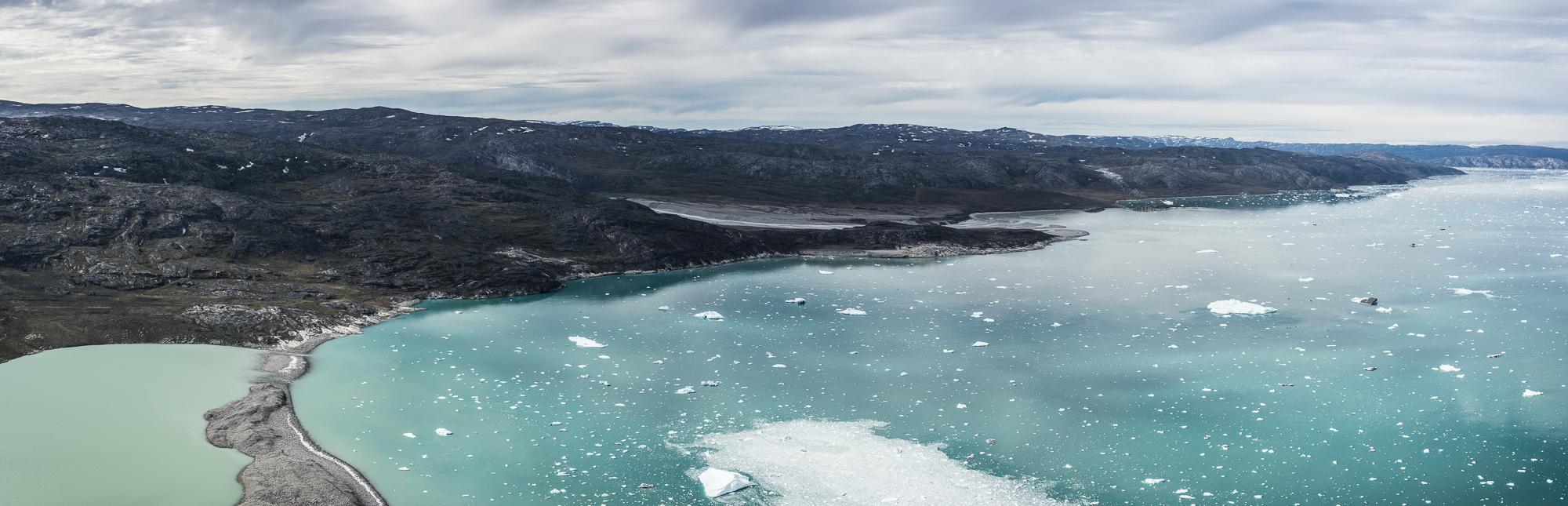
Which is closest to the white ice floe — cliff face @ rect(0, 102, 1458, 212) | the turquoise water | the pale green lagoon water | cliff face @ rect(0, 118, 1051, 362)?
the turquoise water

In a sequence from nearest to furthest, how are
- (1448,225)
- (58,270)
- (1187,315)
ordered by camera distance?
(1187,315) < (58,270) < (1448,225)

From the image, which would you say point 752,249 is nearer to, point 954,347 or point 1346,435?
point 954,347

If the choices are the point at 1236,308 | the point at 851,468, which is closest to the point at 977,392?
the point at 851,468

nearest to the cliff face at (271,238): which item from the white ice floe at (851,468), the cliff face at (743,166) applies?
the white ice floe at (851,468)

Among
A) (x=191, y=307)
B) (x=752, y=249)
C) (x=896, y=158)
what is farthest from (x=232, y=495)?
(x=896, y=158)

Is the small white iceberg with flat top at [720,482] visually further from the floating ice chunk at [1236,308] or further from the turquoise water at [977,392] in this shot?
the floating ice chunk at [1236,308]

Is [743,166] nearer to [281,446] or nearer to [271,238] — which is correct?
[271,238]
